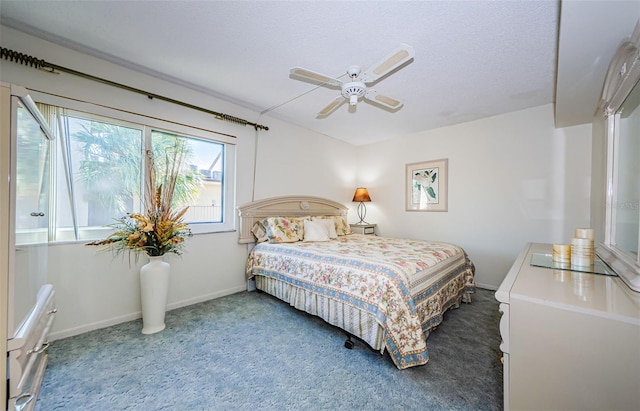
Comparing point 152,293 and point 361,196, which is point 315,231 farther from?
point 152,293

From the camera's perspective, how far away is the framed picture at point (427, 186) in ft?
12.5

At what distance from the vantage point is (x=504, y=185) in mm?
3281

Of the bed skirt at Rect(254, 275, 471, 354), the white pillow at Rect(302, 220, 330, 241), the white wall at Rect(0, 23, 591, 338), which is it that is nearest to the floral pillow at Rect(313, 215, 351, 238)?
the white pillow at Rect(302, 220, 330, 241)

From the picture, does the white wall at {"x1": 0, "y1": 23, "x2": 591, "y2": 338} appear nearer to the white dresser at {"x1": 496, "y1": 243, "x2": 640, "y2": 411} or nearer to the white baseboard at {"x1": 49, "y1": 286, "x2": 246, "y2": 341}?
the white baseboard at {"x1": 49, "y1": 286, "x2": 246, "y2": 341}

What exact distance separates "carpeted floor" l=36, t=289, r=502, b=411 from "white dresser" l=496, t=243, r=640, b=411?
598 millimetres

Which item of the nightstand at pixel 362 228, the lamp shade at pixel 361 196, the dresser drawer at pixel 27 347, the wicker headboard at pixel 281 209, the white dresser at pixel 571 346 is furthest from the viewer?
the lamp shade at pixel 361 196

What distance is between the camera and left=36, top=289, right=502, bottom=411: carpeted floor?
1390 millimetres

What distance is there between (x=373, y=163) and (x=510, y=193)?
226 cm

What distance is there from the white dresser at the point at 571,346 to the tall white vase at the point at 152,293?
2496 millimetres

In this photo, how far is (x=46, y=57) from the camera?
6.38 feet

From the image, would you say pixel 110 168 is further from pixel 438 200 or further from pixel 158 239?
pixel 438 200

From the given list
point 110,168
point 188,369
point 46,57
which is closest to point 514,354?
point 188,369

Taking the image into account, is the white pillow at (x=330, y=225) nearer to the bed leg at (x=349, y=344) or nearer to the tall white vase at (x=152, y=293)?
the bed leg at (x=349, y=344)

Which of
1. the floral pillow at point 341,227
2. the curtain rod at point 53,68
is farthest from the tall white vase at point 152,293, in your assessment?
the floral pillow at point 341,227
